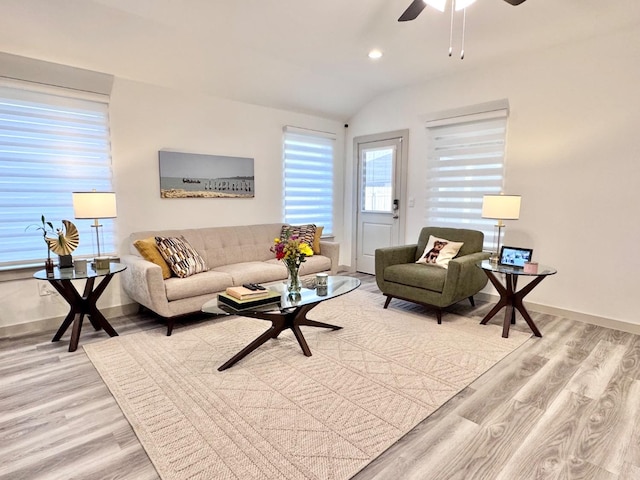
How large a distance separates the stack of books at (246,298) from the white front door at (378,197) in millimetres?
2937

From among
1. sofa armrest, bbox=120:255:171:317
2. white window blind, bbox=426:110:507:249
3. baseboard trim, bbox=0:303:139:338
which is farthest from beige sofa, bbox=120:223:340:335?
white window blind, bbox=426:110:507:249

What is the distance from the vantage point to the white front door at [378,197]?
5.10m

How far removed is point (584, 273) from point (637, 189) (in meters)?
0.87

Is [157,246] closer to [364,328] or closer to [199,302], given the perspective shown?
[199,302]

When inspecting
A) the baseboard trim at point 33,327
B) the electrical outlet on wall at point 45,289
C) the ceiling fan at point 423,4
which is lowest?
the baseboard trim at point 33,327

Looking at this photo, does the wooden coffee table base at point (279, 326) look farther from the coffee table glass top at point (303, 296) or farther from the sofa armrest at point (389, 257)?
the sofa armrest at point (389, 257)

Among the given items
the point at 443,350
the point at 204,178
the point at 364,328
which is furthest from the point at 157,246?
the point at 443,350

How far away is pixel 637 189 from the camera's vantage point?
323cm

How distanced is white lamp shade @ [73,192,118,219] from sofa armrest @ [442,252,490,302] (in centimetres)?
299

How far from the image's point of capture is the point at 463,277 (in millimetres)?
3434

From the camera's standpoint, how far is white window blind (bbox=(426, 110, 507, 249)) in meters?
4.12

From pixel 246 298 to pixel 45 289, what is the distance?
2.14 metres

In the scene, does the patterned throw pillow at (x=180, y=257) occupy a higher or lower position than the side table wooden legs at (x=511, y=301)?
higher

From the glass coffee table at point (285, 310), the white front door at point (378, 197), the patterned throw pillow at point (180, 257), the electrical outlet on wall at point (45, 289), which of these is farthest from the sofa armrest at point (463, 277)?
the electrical outlet on wall at point (45, 289)
